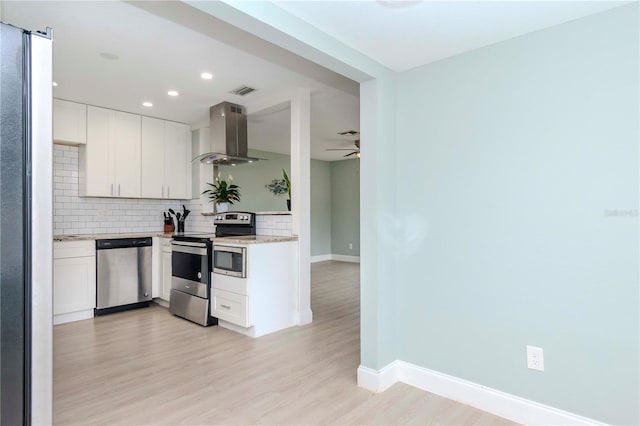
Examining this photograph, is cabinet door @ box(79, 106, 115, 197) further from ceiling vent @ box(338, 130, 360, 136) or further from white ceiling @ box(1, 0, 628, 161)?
ceiling vent @ box(338, 130, 360, 136)

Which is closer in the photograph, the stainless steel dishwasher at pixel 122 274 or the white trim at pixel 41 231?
the white trim at pixel 41 231

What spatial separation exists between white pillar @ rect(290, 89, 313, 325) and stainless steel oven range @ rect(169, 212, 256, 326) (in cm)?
63

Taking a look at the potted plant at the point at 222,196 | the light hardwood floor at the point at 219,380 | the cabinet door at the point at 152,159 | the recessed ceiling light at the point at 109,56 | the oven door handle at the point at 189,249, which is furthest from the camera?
the cabinet door at the point at 152,159

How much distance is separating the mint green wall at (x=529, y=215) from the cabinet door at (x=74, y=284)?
3.36m

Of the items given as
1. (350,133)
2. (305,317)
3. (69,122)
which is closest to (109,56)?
(69,122)

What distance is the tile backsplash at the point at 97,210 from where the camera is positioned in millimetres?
4305

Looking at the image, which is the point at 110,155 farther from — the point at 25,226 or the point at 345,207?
the point at 345,207

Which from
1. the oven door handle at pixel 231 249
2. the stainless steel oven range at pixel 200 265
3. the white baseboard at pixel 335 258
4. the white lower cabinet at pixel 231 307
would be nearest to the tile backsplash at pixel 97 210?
the stainless steel oven range at pixel 200 265

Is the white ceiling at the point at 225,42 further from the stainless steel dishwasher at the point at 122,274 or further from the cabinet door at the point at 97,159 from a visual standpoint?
the stainless steel dishwasher at the point at 122,274

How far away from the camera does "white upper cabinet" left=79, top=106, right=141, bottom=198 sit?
429 cm

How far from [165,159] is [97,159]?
0.80m

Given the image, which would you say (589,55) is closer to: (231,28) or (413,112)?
(413,112)

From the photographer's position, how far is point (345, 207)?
8.70 metres

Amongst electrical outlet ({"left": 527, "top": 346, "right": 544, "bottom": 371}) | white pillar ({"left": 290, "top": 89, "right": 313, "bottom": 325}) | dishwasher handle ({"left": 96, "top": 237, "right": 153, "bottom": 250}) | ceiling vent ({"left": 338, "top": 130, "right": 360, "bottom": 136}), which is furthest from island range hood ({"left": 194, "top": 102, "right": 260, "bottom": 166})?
electrical outlet ({"left": 527, "top": 346, "right": 544, "bottom": 371})
